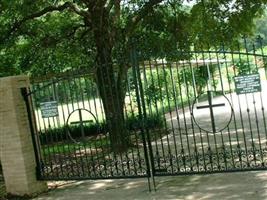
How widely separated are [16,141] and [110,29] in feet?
18.3

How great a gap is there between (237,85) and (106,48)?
636 centimetres

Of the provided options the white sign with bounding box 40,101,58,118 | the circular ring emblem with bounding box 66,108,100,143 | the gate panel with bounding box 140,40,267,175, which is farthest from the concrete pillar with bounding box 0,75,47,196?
the gate panel with bounding box 140,40,267,175

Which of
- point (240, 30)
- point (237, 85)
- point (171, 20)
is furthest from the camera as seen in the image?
point (171, 20)

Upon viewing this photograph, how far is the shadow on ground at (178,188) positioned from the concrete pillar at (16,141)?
16.7 inches

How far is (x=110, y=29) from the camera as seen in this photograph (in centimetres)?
1424

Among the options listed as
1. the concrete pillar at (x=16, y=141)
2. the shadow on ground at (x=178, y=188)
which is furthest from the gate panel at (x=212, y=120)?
the concrete pillar at (x=16, y=141)

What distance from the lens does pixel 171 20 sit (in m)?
17.4

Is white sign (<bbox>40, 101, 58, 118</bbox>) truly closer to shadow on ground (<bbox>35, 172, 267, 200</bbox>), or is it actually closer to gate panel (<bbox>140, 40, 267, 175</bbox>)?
shadow on ground (<bbox>35, 172, 267, 200</bbox>)

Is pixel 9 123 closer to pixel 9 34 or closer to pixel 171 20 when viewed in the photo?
pixel 9 34

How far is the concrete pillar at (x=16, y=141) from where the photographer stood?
31.1 feet

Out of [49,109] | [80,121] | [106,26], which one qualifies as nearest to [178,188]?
[80,121]

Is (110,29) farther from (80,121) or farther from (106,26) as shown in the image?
(80,121)

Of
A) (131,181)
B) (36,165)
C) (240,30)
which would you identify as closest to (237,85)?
(131,181)

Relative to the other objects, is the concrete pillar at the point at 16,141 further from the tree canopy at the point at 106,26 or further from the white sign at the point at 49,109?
the tree canopy at the point at 106,26
